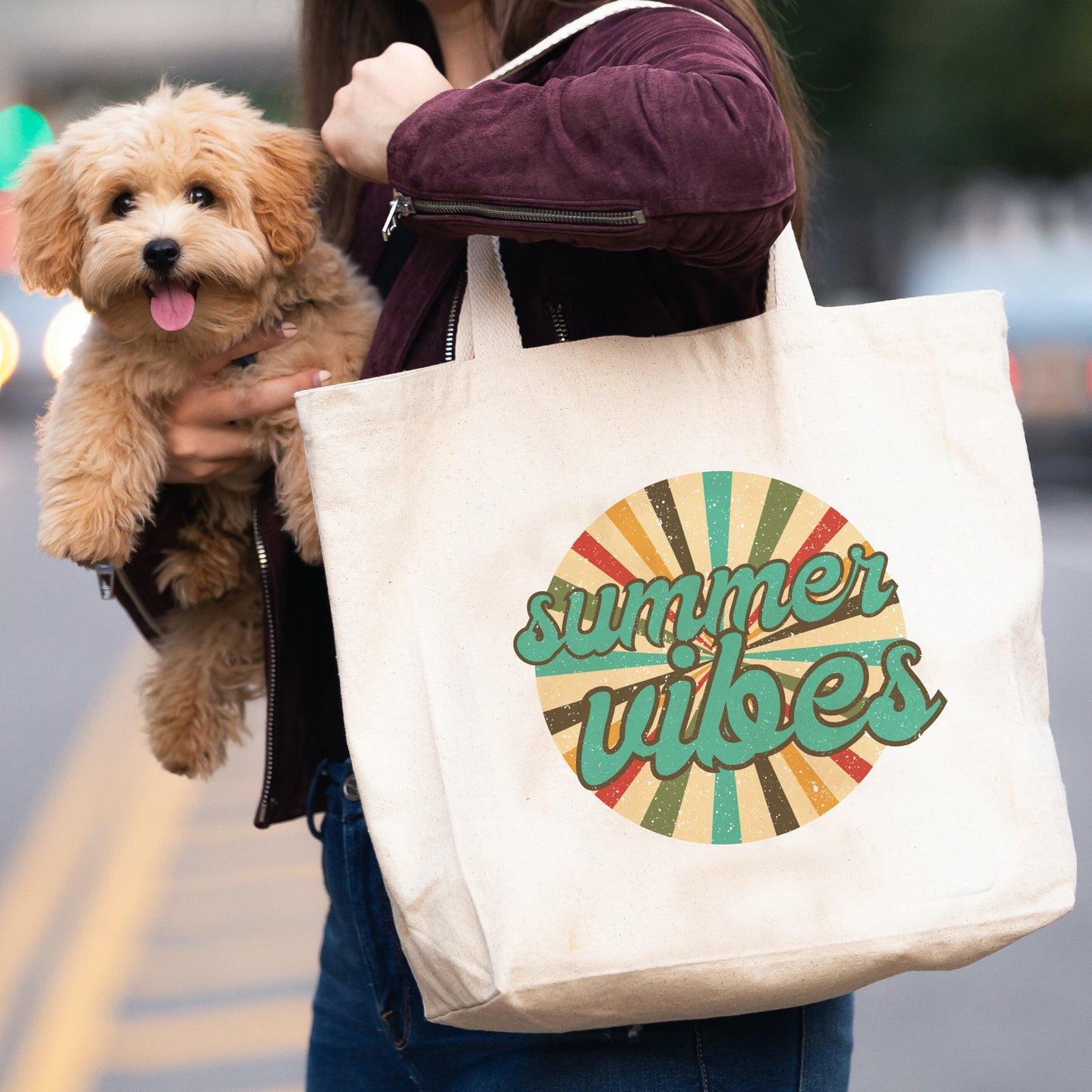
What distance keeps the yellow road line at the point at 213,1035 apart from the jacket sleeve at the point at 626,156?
11.6 feet

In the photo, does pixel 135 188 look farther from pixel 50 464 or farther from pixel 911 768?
pixel 911 768

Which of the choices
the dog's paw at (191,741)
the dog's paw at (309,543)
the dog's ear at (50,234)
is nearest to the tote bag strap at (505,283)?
the dog's paw at (309,543)

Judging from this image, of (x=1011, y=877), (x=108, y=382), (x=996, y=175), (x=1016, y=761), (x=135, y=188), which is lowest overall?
(x=996, y=175)

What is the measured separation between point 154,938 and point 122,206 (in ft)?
12.0

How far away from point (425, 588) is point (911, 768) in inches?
22.0

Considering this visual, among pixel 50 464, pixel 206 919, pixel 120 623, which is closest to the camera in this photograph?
pixel 50 464

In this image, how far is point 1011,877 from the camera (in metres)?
1.58

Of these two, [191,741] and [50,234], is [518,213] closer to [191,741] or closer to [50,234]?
[50,234]

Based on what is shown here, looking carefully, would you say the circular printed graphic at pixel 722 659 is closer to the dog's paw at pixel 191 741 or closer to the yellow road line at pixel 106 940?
the dog's paw at pixel 191 741

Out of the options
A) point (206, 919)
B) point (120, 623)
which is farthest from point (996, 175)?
point (206, 919)

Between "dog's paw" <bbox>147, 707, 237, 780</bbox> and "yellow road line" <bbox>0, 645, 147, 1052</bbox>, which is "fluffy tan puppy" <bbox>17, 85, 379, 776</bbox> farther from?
"yellow road line" <bbox>0, 645, 147, 1052</bbox>

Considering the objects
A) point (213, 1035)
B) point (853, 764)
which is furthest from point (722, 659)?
point (213, 1035)

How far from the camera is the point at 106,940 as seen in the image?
5141 millimetres

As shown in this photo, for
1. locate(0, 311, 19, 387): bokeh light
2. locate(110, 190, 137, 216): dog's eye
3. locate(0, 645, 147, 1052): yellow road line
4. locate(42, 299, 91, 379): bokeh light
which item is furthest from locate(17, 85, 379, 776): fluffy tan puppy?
locate(0, 311, 19, 387): bokeh light
